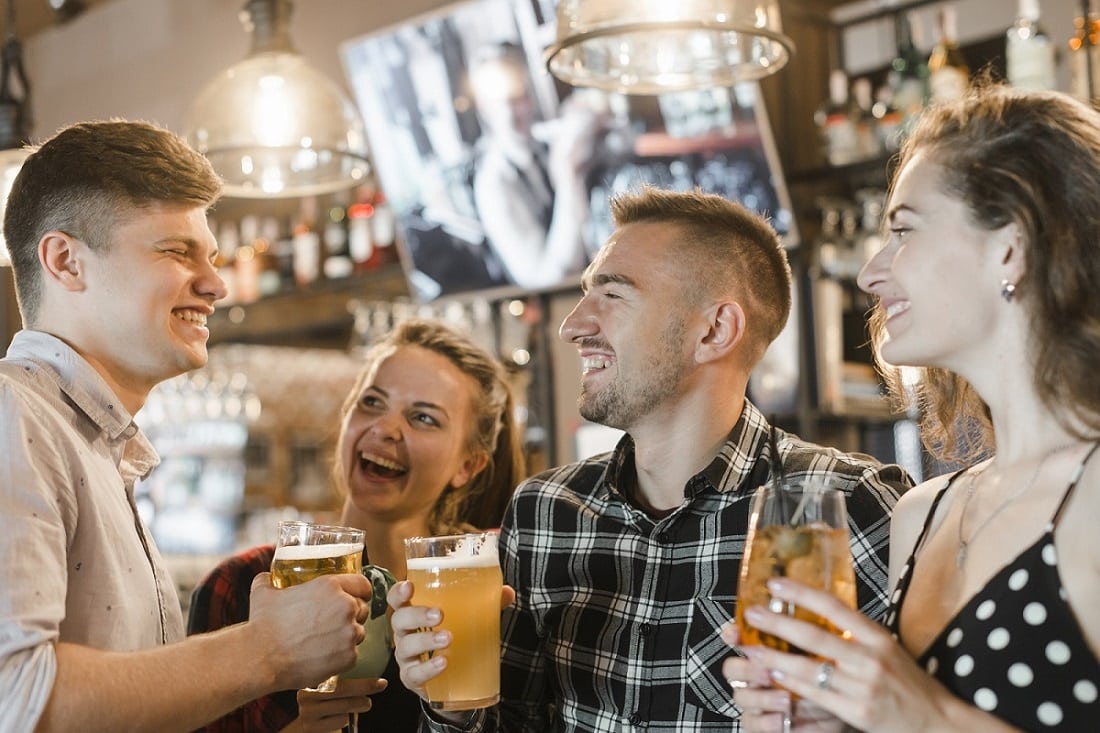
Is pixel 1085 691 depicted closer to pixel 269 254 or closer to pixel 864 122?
pixel 864 122

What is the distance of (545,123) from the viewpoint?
460 centimetres

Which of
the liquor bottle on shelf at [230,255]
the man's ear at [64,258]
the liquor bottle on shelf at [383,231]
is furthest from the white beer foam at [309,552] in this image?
the liquor bottle on shelf at [230,255]

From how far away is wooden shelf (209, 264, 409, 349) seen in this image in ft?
17.9

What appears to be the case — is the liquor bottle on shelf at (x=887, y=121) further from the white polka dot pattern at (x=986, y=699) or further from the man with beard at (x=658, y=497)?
the white polka dot pattern at (x=986, y=699)

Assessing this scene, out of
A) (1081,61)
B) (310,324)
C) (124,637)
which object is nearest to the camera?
(124,637)

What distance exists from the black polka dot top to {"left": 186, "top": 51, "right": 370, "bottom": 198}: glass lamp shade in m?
1.76

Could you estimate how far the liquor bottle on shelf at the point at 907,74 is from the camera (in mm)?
3980

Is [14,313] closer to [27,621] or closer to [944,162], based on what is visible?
[27,621]

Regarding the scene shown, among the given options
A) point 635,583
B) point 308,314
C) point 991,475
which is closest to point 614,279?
point 635,583

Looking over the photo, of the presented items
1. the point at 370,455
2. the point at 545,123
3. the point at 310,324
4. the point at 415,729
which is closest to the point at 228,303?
the point at 310,324

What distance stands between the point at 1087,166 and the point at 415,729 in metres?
1.53

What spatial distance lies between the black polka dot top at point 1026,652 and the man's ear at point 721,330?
0.83 meters

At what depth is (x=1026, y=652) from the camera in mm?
1353

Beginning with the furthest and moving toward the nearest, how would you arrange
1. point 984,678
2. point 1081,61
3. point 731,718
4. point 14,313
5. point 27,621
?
point 14,313 < point 1081,61 < point 731,718 < point 27,621 < point 984,678
